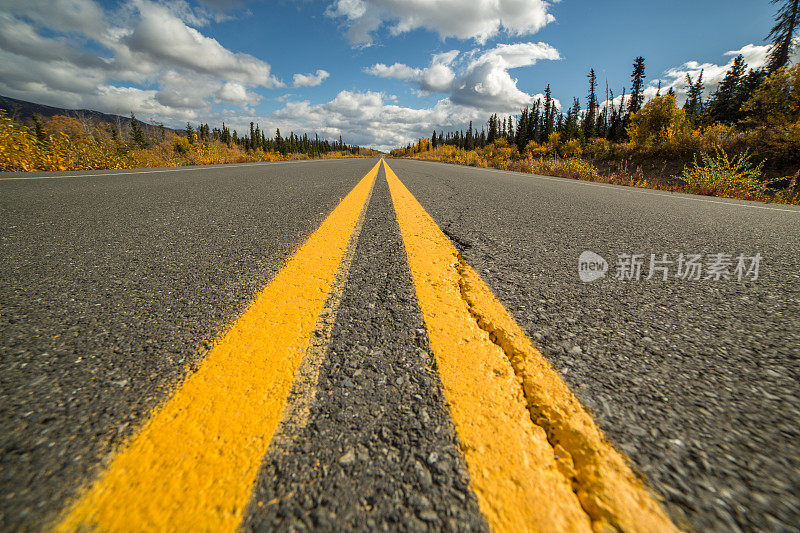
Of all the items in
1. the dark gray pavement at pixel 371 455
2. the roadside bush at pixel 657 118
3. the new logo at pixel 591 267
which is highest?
the roadside bush at pixel 657 118

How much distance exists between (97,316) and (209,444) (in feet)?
2.43

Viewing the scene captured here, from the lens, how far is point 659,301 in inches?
47.2

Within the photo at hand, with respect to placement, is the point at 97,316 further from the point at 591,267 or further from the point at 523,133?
the point at 523,133

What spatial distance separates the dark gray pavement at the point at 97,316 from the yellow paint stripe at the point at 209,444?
5cm

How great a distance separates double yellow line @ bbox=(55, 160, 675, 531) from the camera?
0.47m

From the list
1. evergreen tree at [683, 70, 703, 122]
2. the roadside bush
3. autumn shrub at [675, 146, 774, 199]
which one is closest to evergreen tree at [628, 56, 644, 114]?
evergreen tree at [683, 70, 703, 122]


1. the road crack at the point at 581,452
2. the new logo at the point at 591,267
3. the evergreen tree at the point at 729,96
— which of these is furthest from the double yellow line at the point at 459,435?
the evergreen tree at the point at 729,96

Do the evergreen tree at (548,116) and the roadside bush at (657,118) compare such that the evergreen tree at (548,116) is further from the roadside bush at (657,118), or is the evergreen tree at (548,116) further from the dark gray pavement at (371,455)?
the dark gray pavement at (371,455)

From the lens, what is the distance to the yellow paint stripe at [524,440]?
0.48 m

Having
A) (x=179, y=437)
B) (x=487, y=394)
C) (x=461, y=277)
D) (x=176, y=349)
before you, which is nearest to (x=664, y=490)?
(x=487, y=394)

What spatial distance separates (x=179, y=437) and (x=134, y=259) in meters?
1.28

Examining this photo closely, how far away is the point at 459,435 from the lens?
1.98ft
